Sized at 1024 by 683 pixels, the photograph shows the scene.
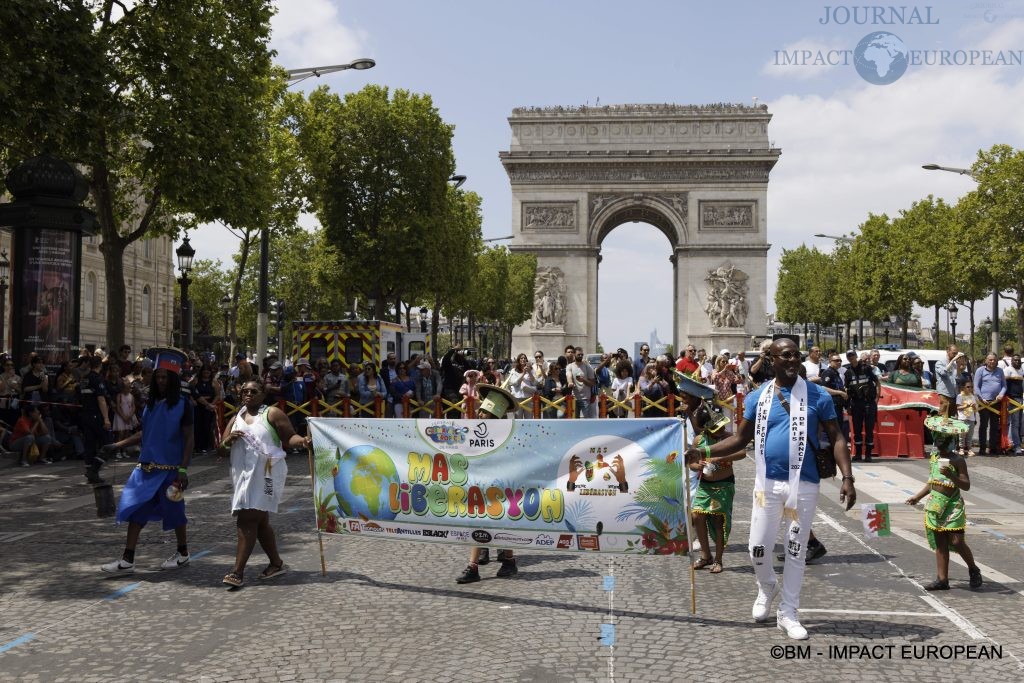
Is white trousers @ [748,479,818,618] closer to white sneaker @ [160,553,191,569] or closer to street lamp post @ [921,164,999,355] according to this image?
white sneaker @ [160,553,191,569]

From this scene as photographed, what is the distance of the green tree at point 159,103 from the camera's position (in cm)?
1861

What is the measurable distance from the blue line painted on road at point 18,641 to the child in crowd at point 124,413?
37.6 ft

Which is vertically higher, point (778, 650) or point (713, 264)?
point (713, 264)

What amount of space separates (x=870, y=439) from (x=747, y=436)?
12.3 metres

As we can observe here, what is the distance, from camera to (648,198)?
61938mm

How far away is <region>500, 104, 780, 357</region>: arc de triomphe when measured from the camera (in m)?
60.5

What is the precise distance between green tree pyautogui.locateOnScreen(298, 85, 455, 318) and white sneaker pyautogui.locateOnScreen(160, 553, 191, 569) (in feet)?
108

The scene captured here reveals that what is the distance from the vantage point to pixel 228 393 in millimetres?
21000

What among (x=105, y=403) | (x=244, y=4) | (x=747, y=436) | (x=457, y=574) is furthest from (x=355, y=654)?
(x=244, y=4)

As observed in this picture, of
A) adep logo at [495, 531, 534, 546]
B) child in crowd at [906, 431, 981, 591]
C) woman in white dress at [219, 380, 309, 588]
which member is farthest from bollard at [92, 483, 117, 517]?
child in crowd at [906, 431, 981, 591]

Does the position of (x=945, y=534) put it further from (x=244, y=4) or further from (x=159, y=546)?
(x=244, y=4)

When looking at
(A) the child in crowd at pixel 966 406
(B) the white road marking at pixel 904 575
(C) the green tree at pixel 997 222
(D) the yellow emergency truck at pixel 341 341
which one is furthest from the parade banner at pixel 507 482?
(C) the green tree at pixel 997 222

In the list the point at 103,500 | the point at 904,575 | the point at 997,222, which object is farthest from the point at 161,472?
the point at 997,222

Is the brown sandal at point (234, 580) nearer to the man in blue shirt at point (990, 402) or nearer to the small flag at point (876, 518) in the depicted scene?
the small flag at point (876, 518)
